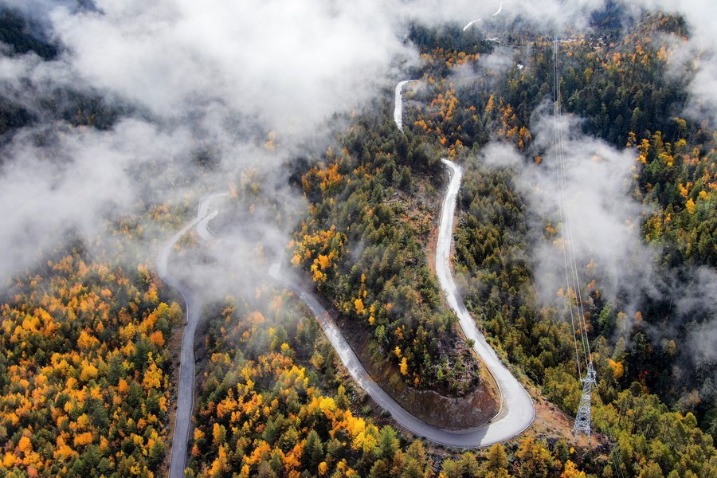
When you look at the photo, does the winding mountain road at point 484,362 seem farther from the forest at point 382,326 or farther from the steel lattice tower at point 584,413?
the steel lattice tower at point 584,413

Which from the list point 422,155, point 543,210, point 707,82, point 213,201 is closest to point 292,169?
point 213,201

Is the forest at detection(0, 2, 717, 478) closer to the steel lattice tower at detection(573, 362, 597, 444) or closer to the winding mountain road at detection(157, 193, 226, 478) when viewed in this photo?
the winding mountain road at detection(157, 193, 226, 478)

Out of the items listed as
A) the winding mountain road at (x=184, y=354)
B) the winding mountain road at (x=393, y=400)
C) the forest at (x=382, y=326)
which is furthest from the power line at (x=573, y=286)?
the winding mountain road at (x=184, y=354)

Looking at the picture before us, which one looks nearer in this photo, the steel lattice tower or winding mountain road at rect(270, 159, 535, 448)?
the steel lattice tower

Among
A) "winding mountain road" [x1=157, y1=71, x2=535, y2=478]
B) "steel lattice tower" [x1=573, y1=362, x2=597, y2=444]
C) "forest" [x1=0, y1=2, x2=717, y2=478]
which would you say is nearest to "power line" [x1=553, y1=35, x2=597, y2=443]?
"steel lattice tower" [x1=573, y1=362, x2=597, y2=444]

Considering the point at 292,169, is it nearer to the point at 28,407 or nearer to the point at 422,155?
the point at 422,155

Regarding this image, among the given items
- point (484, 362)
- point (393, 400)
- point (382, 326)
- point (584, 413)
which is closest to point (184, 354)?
point (382, 326)

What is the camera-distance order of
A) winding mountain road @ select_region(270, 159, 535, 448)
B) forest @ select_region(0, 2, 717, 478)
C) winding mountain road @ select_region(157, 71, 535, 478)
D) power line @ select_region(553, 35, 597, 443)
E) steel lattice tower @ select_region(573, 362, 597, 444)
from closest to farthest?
steel lattice tower @ select_region(573, 362, 597, 444)
power line @ select_region(553, 35, 597, 443)
winding mountain road @ select_region(270, 159, 535, 448)
winding mountain road @ select_region(157, 71, 535, 478)
forest @ select_region(0, 2, 717, 478)

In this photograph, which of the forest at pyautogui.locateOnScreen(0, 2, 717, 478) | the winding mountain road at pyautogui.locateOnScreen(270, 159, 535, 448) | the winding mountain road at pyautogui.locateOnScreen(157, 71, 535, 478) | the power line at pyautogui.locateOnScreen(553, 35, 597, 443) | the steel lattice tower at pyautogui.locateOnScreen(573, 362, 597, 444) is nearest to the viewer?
the steel lattice tower at pyautogui.locateOnScreen(573, 362, 597, 444)
